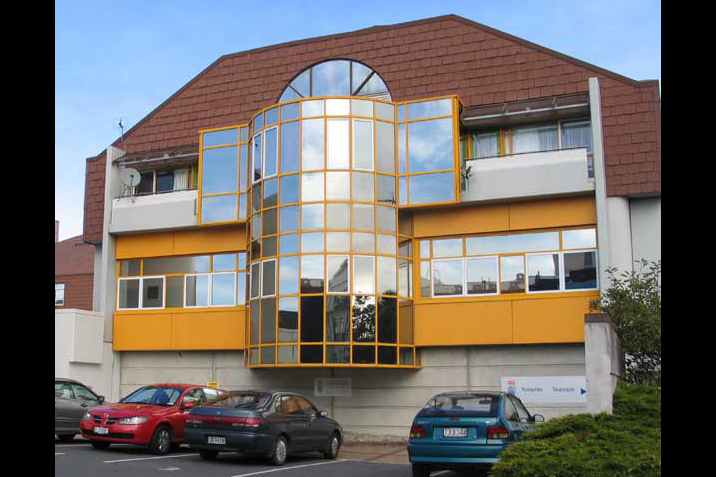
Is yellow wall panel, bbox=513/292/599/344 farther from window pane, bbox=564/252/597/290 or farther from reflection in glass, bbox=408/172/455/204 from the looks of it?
reflection in glass, bbox=408/172/455/204

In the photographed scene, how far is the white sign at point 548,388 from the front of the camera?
20375 mm

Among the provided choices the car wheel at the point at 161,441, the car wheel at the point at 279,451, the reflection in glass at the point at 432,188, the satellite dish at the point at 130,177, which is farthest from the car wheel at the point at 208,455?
the satellite dish at the point at 130,177

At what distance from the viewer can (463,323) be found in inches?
848

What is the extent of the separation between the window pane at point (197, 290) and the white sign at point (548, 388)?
31.8 feet

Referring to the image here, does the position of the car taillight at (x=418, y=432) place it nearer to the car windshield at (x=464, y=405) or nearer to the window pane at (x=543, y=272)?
the car windshield at (x=464, y=405)

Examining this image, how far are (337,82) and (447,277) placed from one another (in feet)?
23.1

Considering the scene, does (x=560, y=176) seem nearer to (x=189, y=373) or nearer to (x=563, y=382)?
(x=563, y=382)

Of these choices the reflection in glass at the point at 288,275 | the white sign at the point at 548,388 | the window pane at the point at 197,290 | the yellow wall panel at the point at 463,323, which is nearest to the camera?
the white sign at the point at 548,388

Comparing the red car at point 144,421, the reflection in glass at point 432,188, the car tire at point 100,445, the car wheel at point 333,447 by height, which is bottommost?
the car wheel at point 333,447

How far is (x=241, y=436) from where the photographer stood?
48.0 feet

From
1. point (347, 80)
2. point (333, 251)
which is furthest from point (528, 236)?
point (347, 80)
